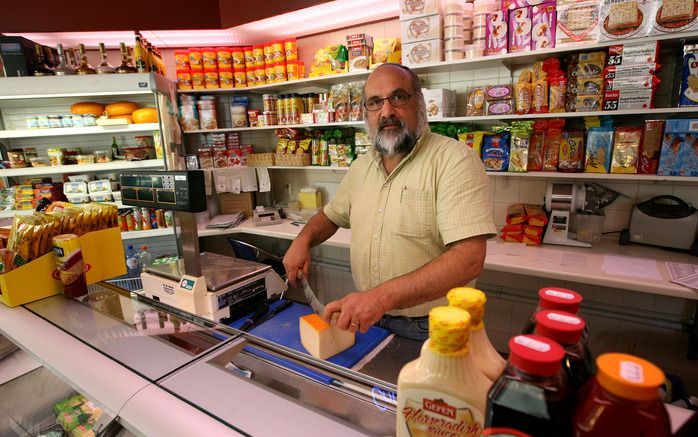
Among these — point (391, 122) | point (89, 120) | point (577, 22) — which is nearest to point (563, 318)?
point (391, 122)

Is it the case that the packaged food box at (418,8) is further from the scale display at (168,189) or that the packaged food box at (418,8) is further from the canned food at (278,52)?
the scale display at (168,189)

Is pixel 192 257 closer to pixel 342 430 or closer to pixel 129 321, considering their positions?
pixel 129 321

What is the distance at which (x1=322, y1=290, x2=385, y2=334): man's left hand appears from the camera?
3.69ft

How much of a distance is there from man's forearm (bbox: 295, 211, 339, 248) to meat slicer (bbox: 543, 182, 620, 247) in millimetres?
1661

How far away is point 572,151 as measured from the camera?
2.66 metres

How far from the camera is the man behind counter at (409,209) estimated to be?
1.46 m

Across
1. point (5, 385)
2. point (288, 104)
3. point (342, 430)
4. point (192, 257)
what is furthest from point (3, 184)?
point (342, 430)

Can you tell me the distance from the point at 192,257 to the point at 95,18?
335 cm

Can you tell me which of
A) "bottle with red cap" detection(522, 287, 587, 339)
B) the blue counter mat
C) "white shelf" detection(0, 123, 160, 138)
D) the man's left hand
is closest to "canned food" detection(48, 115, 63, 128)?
"white shelf" detection(0, 123, 160, 138)

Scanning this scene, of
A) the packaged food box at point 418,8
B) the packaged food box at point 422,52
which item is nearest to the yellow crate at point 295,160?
the packaged food box at point 422,52

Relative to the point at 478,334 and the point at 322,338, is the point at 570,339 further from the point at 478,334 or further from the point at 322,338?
the point at 322,338

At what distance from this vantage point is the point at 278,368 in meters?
1.06

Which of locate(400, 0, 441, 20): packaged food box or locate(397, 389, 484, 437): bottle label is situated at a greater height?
locate(400, 0, 441, 20): packaged food box

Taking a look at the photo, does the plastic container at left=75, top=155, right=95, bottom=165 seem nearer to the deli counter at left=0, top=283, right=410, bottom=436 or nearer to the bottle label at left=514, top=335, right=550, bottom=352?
the deli counter at left=0, top=283, right=410, bottom=436
